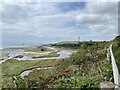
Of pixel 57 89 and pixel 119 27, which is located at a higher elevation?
pixel 119 27

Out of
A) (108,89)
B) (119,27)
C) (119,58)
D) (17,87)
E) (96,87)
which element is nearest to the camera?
(108,89)

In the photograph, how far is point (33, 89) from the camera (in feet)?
29.8

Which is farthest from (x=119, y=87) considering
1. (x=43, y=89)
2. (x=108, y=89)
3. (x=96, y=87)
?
(x=43, y=89)

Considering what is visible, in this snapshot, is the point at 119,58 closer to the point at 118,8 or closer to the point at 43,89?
the point at 43,89

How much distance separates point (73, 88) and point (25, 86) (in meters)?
2.74

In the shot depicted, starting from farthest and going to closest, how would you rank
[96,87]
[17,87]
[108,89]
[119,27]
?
[119,27], [17,87], [96,87], [108,89]

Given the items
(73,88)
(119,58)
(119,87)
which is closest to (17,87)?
(73,88)

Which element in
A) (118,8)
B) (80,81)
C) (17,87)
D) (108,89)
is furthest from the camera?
(118,8)

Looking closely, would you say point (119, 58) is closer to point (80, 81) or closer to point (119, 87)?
point (80, 81)

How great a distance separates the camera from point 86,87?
730 centimetres

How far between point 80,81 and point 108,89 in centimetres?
398

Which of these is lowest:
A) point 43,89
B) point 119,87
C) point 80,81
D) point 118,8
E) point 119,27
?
point 43,89

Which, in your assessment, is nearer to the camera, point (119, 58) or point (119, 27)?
point (119, 58)

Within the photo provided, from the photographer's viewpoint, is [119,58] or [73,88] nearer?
[73,88]
